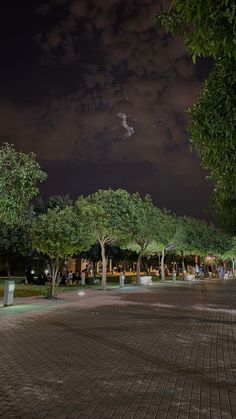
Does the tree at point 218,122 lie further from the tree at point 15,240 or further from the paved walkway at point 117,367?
the tree at point 15,240

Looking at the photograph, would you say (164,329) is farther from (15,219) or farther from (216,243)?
(216,243)

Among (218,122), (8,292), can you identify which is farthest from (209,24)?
(8,292)

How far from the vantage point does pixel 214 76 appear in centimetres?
855

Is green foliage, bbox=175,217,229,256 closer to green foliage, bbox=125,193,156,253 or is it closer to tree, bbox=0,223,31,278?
green foliage, bbox=125,193,156,253

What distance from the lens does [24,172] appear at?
52.0 ft

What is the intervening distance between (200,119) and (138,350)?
5.21m

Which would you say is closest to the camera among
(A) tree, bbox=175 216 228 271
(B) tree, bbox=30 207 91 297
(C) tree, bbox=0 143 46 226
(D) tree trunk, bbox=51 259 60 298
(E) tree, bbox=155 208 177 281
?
(C) tree, bbox=0 143 46 226

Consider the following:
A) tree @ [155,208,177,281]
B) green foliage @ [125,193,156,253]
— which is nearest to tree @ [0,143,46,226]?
green foliage @ [125,193,156,253]

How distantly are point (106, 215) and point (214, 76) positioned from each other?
86.1 feet

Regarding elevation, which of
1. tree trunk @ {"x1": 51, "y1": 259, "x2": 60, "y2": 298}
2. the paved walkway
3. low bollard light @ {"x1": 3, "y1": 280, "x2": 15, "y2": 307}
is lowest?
the paved walkway

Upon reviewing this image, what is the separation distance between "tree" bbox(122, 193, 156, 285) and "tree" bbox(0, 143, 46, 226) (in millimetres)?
20792

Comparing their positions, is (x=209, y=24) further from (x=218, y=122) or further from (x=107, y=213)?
(x=107, y=213)

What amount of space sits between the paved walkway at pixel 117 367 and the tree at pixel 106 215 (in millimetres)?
17764

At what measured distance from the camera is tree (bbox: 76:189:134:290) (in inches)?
1356
